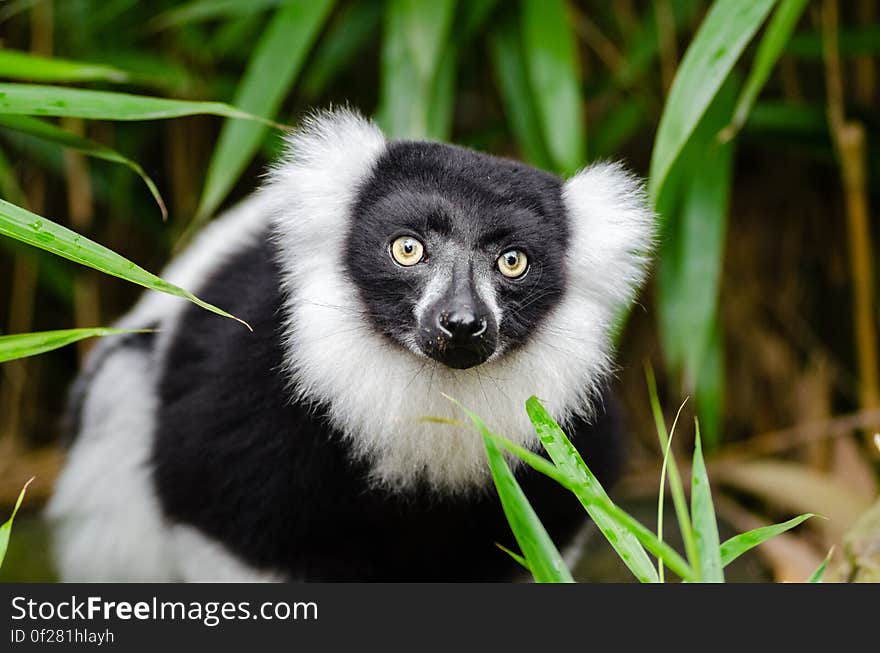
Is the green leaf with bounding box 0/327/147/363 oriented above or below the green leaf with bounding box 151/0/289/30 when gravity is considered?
below

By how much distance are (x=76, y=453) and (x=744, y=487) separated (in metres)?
2.44

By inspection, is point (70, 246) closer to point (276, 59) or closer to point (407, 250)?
point (407, 250)

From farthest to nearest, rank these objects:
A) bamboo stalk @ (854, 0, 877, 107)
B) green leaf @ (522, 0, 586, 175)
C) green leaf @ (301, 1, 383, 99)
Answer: bamboo stalk @ (854, 0, 877, 107) → green leaf @ (301, 1, 383, 99) → green leaf @ (522, 0, 586, 175)

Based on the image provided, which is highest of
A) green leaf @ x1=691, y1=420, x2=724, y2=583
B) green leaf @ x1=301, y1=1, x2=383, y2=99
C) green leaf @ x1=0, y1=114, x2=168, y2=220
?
green leaf @ x1=301, y1=1, x2=383, y2=99

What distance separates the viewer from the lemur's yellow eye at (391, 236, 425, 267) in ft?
6.57

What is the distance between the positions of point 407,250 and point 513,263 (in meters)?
0.23

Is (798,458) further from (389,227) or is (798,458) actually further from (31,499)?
(31,499)

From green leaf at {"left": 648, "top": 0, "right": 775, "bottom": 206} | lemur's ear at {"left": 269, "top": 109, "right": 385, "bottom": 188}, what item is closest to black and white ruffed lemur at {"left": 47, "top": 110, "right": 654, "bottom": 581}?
lemur's ear at {"left": 269, "top": 109, "right": 385, "bottom": 188}

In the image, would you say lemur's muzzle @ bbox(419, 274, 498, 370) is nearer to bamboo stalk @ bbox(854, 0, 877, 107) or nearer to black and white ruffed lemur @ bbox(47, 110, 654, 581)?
black and white ruffed lemur @ bbox(47, 110, 654, 581)

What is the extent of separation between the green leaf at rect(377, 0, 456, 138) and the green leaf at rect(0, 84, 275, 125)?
3.67 feet

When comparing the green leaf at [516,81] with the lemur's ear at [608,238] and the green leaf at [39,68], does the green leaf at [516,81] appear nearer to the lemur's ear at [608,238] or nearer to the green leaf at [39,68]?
the lemur's ear at [608,238]

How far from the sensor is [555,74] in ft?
10.3

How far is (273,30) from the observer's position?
3.19m

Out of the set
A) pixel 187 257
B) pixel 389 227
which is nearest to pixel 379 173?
pixel 389 227
